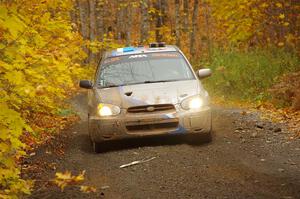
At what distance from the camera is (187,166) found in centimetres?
789

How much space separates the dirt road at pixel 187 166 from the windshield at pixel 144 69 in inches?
45.2

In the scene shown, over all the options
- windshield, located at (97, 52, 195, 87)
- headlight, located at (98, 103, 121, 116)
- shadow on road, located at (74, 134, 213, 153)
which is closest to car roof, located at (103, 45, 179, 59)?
windshield, located at (97, 52, 195, 87)

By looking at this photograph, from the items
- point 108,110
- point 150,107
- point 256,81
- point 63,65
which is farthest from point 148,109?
point 256,81

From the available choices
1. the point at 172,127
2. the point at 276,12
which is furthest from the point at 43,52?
the point at 276,12

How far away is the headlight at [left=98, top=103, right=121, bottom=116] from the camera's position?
9.09 metres

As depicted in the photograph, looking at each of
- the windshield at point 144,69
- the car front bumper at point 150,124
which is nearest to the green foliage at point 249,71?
the windshield at point 144,69

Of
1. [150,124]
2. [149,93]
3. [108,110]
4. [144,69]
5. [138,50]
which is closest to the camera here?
[150,124]

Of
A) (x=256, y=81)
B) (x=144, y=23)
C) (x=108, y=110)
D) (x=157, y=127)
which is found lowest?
(x=256, y=81)

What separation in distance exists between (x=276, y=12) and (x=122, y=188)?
15.7 metres

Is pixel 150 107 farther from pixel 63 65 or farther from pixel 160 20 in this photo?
pixel 160 20

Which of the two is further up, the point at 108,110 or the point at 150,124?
the point at 108,110

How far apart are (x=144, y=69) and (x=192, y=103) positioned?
1648mm

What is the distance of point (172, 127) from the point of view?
9.11 metres

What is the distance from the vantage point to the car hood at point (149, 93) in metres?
9.09
